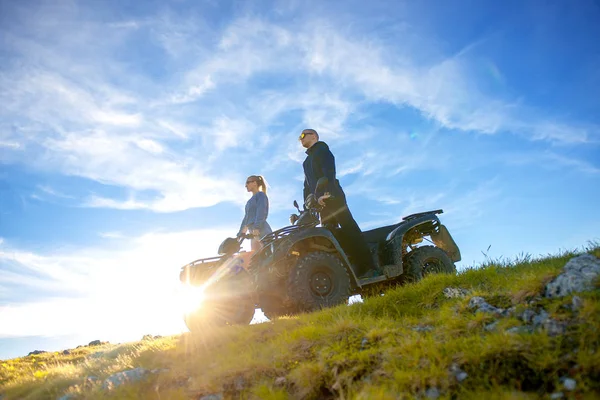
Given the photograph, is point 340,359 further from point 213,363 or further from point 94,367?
point 94,367

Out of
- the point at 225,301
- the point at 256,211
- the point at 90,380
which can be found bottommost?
the point at 90,380

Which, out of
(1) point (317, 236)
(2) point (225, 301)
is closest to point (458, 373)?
(1) point (317, 236)

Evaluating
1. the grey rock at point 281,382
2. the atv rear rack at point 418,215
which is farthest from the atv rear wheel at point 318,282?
the grey rock at point 281,382

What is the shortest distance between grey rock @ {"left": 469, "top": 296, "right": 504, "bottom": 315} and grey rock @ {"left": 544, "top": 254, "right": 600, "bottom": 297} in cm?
59

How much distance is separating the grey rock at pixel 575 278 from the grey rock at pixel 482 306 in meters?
0.59

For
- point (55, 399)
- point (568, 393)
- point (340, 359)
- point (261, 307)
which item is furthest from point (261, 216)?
point (568, 393)

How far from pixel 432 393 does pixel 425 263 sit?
5.91m

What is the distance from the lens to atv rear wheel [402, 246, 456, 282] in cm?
929

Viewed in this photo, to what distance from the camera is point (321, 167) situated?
8.90 meters

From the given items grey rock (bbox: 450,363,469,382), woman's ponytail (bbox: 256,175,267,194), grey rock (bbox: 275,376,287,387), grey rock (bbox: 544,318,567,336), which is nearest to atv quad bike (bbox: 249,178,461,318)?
woman's ponytail (bbox: 256,175,267,194)

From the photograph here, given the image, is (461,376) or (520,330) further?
(520,330)

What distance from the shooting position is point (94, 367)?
751 cm

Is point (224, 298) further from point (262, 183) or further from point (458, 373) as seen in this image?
point (458, 373)

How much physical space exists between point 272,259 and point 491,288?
12.2ft
